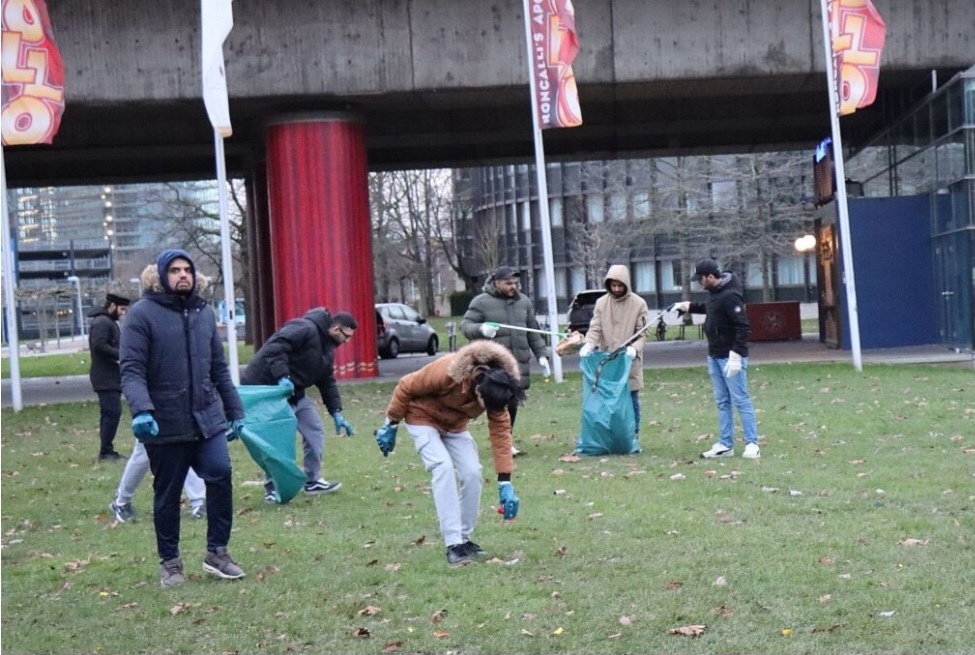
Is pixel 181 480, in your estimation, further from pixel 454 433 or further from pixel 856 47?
pixel 856 47

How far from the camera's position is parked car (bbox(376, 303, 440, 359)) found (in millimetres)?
34500

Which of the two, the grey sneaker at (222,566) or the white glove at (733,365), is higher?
the white glove at (733,365)

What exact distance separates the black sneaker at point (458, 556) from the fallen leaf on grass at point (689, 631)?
75.1 inches

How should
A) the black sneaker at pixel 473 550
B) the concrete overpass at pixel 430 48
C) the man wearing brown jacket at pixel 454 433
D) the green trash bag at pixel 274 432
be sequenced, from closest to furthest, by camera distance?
the man wearing brown jacket at pixel 454 433 < the black sneaker at pixel 473 550 < the green trash bag at pixel 274 432 < the concrete overpass at pixel 430 48

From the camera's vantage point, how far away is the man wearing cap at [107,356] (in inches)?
508

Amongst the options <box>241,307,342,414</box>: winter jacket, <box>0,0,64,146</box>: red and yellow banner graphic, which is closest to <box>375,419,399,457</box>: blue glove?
<box>241,307,342,414</box>: winter jacket

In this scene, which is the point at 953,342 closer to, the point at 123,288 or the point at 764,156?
the point at 764,156

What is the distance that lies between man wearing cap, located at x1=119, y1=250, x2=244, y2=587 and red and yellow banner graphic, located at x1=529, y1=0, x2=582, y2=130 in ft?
45.9

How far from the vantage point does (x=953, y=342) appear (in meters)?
24.3

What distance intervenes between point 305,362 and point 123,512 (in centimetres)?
182

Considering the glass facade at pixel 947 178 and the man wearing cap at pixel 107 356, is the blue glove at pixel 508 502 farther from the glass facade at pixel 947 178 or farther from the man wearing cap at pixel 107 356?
the glass facade at pixel 947 178


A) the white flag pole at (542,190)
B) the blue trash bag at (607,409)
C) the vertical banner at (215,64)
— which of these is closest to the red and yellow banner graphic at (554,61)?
the white flag pole at (542,190)

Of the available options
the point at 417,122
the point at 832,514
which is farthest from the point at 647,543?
the point at 417,122

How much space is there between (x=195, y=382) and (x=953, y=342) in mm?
20063
